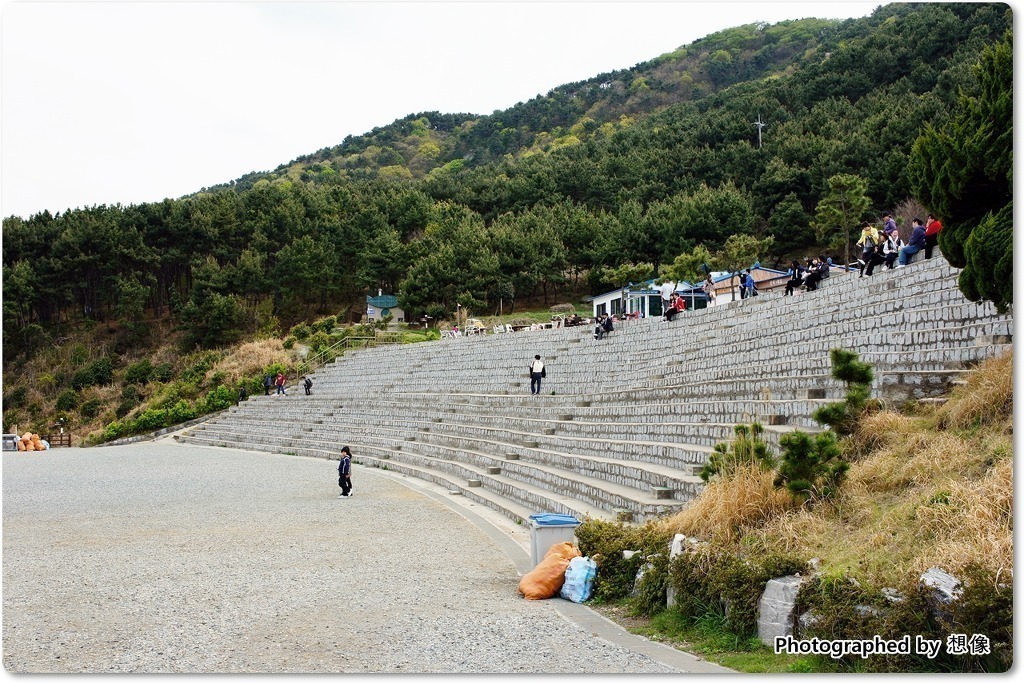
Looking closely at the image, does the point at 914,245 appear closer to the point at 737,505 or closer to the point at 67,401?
the point at 737,505

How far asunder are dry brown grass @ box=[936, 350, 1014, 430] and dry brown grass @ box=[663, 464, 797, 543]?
68.9 inches

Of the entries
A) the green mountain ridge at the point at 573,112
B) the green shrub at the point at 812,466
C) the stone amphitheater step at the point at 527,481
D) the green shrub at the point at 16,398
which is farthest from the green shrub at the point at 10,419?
the green mountain ridge at the point at 573,112

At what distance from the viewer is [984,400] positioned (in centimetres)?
733

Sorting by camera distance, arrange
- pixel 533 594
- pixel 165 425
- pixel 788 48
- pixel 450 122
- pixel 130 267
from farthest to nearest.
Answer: pixel 450 122 → pixel 788 48 → pixel 130 267 → pixel 165 425 → pixel 533 594

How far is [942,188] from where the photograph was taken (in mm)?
9258

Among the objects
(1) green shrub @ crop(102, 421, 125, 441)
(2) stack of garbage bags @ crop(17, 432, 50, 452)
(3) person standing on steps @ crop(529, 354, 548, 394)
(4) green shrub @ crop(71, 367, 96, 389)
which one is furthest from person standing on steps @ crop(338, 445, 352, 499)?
(4) green shrub @ crop(71, 367, 96, 389)

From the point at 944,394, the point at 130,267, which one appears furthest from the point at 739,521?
the point at 130,267

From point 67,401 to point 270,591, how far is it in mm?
38312

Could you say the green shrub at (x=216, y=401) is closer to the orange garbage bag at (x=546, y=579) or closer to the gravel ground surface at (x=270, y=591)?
the gravel ground surface at (x=270, y=591)

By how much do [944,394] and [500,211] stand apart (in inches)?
2134

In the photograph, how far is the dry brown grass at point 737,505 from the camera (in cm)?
690

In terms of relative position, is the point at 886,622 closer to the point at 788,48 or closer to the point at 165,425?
the point at 165,425

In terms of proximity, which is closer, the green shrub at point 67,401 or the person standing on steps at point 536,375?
the person standing on steps at point 536,375

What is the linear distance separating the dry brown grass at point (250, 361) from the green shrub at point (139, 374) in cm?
599
